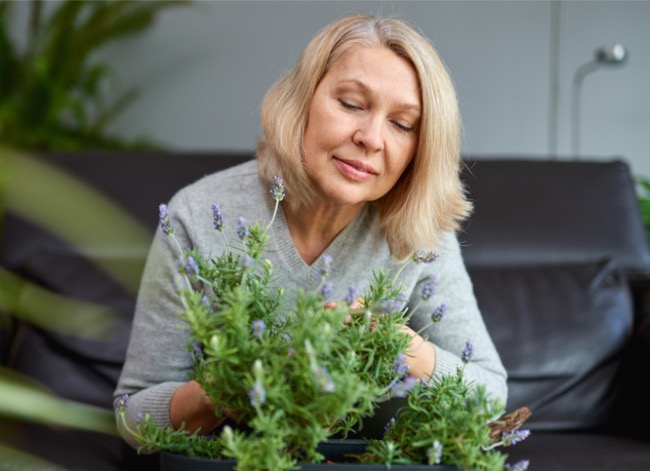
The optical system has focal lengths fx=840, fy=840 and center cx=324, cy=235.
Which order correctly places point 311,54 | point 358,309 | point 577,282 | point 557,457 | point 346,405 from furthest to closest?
point 577,282, point 557,457, point 311,54, point 358,309, point 346,405

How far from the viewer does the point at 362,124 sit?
4.39 feet

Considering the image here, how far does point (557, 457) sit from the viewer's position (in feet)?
5.14

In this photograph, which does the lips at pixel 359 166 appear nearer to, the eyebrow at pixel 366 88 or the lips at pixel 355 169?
the lips at pixel 355 169

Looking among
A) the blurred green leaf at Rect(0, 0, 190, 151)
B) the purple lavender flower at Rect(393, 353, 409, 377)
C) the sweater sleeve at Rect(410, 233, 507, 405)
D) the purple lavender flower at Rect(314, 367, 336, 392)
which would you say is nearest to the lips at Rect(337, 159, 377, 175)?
the sweater sleeve at Rect(410, 233, 507, 405)

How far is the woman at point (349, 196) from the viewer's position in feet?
4.43

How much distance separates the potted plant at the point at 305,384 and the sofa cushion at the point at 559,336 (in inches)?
36.0

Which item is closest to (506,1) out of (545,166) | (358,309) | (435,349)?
(545,166)

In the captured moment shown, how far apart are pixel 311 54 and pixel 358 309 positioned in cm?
62

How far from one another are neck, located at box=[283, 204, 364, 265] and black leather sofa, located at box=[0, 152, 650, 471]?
410mm

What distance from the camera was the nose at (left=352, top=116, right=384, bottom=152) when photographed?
1323mm

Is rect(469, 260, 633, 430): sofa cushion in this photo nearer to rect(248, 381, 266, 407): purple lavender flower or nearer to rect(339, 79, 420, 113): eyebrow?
rect(339, 79, 420, 113): eyebrow

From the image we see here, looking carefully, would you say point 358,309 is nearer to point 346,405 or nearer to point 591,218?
point 346,405

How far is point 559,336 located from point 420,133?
750 mm

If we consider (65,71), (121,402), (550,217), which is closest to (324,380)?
(121,402)
